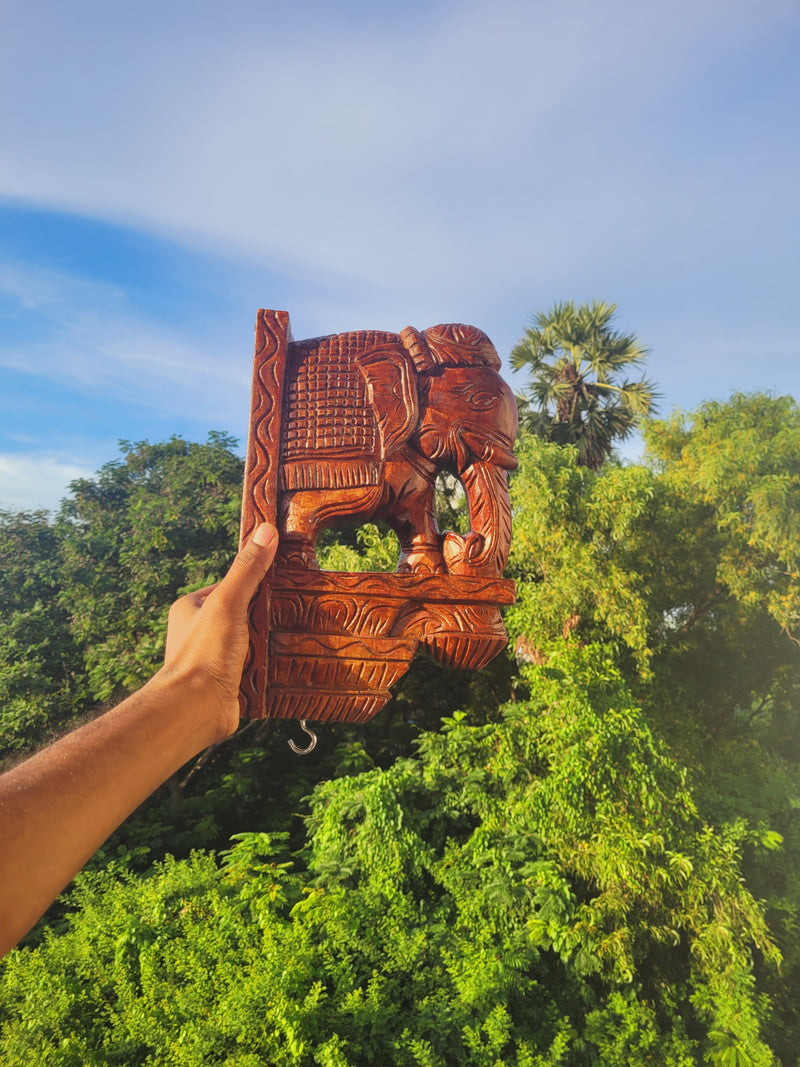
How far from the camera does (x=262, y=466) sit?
1.54m

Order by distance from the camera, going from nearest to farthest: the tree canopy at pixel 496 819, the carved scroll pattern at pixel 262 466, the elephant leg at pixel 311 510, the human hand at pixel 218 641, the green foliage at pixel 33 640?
the human hand at pixel 218 641, the carved scroll pattern at pixel 262 466, the elephant leg at pixel 311 510, the tree canopy at pixel 496 819, the green foliage at pixel 33 640

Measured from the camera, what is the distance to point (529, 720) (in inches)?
→ 203

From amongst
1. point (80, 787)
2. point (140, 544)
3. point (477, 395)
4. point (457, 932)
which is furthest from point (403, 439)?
point (140, 544)

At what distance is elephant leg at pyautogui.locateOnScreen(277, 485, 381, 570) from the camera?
1509 millimetres

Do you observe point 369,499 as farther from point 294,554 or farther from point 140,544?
point 140,544

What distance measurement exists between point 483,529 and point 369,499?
0.27 meters

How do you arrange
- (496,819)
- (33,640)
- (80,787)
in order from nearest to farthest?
(80,787)
(496,819)
(33,640)

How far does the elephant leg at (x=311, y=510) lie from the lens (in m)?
1.51

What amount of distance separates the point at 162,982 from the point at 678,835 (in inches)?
126

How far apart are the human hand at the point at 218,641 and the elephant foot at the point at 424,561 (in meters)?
0.36

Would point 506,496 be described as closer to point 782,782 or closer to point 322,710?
point 322,710

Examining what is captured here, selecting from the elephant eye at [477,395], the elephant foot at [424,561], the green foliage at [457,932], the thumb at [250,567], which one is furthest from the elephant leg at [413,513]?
the green foliage at [457,932]

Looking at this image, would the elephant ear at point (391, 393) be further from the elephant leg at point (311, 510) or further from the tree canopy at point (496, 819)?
the tree canopy at point (496, 819)

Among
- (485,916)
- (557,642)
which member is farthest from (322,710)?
(557,642)
